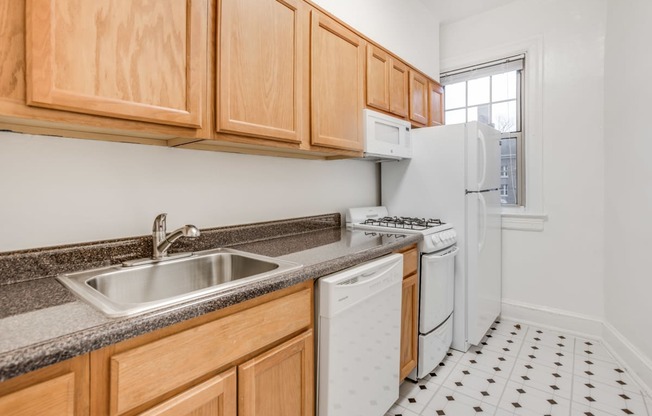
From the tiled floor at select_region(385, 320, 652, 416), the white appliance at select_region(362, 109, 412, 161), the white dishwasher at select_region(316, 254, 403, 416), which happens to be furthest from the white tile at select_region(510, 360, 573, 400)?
the white appliance at select_region(362, 109, 412, 161)

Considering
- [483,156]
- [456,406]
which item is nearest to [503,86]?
[483,156]

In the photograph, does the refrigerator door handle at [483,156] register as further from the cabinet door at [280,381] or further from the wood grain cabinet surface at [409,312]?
the cabinet door at [280,381]

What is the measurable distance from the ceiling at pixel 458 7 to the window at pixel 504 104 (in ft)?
1.58

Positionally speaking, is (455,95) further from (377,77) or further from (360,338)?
(360,338)

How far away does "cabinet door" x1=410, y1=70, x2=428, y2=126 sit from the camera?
2.60 meters

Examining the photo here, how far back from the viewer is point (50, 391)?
66 centimetres

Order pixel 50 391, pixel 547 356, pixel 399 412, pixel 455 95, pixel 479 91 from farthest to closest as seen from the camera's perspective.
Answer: pixel 455 95 < pixel 479 91 < pixel 547 356 < pixel 399 412 < pixel 50 391

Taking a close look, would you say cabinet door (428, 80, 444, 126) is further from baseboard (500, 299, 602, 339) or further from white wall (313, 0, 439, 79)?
baseboard (500, 299, 602, 339)

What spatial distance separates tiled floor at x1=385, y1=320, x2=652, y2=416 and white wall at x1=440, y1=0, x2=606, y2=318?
18.9 inches

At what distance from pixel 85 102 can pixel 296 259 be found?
890 mm

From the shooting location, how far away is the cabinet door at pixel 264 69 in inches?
51.9

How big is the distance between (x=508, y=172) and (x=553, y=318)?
1303 mm

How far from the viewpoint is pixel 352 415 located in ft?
4.65

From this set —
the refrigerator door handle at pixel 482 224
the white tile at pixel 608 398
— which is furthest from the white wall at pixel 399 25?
the white tile at pixel 608 398
